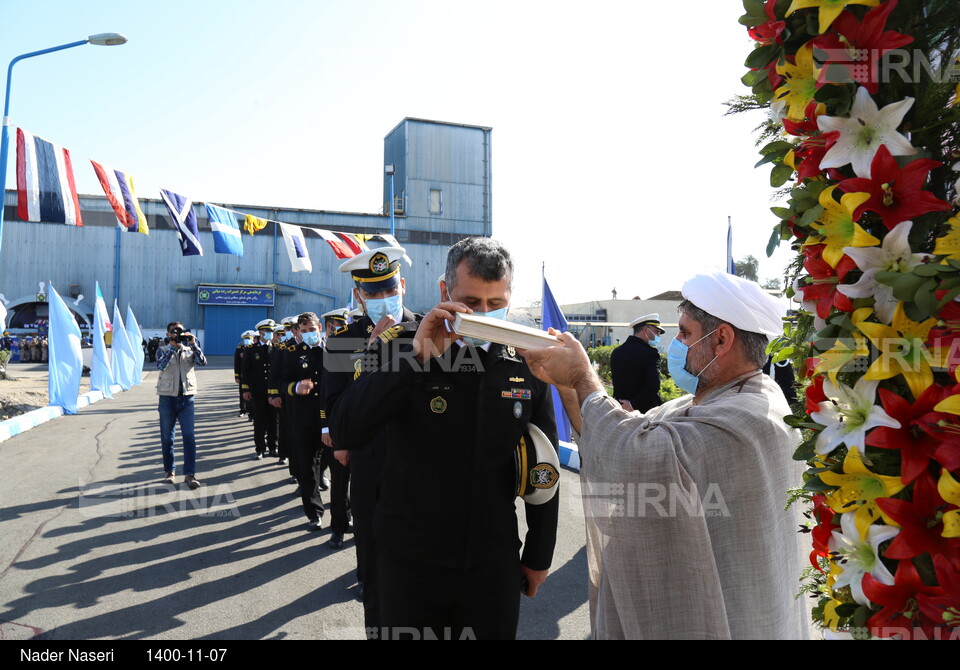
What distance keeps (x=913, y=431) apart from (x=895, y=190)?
49 cm

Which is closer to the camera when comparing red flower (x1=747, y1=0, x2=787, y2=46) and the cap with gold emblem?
red flower (x1=747, y1=0, x2=787, y2=46)

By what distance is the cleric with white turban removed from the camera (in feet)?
5.17

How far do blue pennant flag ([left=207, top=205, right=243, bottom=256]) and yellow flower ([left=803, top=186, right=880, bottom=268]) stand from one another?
11934mm

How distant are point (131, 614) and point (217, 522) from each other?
7.37 feet

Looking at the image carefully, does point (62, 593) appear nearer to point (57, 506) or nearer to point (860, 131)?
point (57, 506)

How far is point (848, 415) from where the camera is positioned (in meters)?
1.31

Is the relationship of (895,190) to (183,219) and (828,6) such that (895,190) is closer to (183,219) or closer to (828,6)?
(828,6)

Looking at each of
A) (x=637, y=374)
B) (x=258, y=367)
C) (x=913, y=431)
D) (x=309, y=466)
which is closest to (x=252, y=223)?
(x=258, y=367)

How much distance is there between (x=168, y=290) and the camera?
37.2 meters

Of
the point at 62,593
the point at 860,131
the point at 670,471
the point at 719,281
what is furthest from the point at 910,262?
the point at 62,593

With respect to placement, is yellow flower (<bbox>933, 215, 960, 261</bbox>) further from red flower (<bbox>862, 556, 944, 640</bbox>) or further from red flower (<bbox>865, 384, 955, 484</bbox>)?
red flower (<bbox>862, 556, 944, 640</bbox>)

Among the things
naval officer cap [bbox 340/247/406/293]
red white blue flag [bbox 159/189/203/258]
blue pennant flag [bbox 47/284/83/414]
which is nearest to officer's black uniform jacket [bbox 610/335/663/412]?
naval officer cap [bbox 340/247/406/293]
